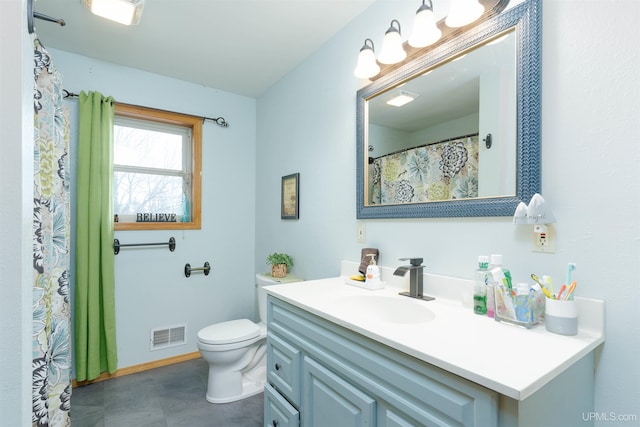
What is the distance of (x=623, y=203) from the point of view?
870 millimetres

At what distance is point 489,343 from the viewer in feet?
2.71

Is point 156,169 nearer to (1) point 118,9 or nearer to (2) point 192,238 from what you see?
(2) point 192,238

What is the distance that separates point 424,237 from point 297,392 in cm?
87

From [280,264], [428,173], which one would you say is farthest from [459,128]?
[280,264]

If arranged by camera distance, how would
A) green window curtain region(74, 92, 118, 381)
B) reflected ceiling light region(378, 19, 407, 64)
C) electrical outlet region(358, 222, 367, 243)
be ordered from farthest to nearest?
green window curtain region(74, 92, 118, 381)
electrical outlet region(358, 222, 367, 243)
reflected ceiling light region(378, 19, 407, 64)

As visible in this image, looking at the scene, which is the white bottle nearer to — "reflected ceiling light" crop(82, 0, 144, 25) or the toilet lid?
A: the toilet lid

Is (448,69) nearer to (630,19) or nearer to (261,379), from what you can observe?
(630,19)

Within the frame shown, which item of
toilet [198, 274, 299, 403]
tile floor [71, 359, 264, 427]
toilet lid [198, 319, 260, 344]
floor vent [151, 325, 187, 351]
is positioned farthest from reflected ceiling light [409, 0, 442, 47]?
floor vent [151, 325, 187, 351]

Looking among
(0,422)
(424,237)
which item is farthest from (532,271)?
(0,422)

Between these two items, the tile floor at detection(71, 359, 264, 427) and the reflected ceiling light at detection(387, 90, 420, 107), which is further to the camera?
the tile floor at detection(71, 359, 264, 427)

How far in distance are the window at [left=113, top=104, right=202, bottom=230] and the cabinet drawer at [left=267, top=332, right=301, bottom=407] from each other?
5.23 ft

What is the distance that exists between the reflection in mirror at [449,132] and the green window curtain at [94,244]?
1.92 metres

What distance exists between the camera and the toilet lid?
A: 1.96 metres

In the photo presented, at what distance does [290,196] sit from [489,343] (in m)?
1.81
